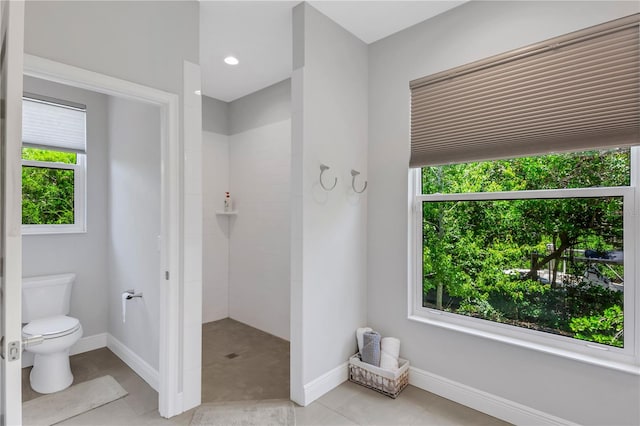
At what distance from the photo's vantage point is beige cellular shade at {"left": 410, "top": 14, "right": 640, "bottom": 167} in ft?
5.74

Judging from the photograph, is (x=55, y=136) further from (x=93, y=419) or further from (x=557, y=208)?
(x=557, y=208)

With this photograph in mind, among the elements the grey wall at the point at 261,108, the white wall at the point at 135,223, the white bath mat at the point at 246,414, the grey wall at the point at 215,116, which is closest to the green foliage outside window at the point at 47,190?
the white wall at the point at 135,223

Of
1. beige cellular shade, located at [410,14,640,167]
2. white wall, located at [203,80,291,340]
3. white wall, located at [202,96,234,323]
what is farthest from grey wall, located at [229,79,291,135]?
beige cellular shade, located at [410,14,640,167]

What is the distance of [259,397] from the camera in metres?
2.36

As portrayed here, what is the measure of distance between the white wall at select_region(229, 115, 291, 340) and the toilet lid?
1.68m

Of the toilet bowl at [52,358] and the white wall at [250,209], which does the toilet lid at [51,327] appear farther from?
the white wall at [250,209]

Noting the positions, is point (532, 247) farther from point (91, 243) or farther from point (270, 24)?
point (91, 243)

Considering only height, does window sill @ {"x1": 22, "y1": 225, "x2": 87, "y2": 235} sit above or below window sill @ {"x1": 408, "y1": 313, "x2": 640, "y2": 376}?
above

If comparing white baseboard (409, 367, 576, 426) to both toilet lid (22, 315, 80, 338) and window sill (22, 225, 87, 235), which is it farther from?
window sill (22, 225, 87, 235)

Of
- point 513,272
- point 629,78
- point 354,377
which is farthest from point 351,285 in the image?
point 629,78

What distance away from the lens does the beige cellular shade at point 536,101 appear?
1.75 m

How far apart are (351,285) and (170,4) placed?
86.4 inches

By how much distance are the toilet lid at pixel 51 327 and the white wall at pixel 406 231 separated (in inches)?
86.5

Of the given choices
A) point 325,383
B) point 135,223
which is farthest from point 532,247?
point 135,223
